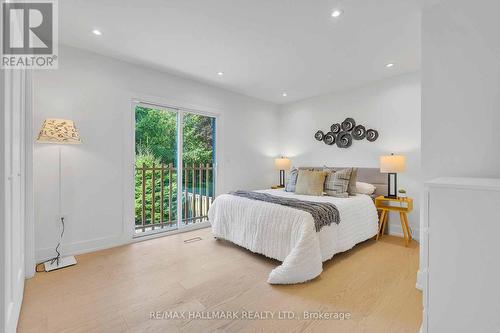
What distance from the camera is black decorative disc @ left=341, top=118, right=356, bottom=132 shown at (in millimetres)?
4041

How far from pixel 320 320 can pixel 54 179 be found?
309 cm

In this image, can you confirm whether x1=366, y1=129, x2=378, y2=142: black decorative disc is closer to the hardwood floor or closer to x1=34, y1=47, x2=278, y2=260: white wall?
the hardwood floor

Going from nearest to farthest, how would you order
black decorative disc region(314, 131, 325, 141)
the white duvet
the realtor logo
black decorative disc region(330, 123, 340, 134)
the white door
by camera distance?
the white door → the realtor logo → the white duvet → black decorative disc region(330, 123, 340, 134) → black decorative disc region(314, 131, 325, 141)

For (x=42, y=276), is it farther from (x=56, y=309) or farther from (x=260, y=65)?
(x=260, y=65)

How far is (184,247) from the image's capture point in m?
3.00

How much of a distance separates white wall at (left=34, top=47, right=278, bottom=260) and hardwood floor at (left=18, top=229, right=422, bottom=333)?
389 mm

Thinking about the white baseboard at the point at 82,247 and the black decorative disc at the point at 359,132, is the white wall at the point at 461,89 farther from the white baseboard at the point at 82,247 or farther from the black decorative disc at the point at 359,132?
the white baseboard at the point at 82,247

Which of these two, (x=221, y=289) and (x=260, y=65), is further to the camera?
(x=260, y=65)

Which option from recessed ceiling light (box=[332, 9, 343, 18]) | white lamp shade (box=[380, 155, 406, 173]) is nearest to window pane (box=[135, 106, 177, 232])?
recessed ceiling light (box=[332, 9, 343, 18])

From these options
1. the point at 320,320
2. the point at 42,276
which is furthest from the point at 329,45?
the point at 42,276

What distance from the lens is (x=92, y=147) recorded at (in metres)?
2.84

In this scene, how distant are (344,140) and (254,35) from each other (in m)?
2.60

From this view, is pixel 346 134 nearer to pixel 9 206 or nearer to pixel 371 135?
pixel 371 135

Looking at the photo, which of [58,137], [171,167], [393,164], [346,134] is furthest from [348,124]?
[58,137]
